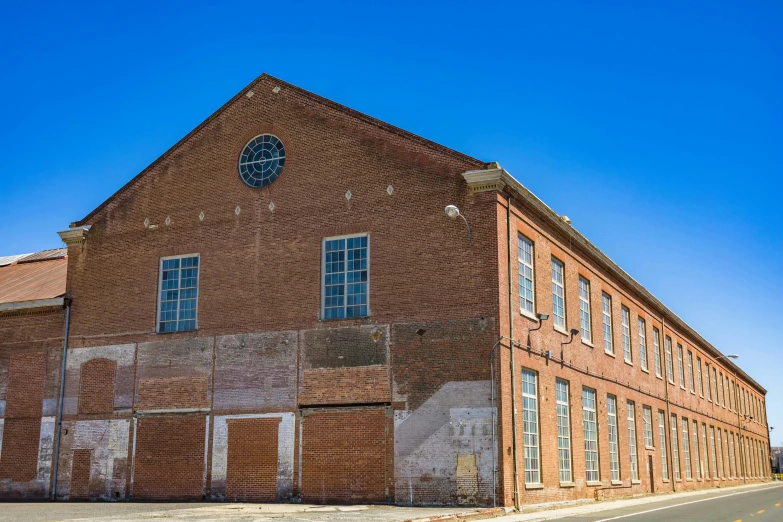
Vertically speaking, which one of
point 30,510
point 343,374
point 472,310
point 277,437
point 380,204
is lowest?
point 30,510

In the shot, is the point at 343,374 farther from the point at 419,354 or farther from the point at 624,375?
the point at 624,375

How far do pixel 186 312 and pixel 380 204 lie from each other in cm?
696

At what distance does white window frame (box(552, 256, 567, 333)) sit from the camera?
25816 millimetres

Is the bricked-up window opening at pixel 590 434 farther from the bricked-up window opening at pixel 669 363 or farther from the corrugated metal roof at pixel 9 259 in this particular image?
the corrugated metal roof at pixel 9 259

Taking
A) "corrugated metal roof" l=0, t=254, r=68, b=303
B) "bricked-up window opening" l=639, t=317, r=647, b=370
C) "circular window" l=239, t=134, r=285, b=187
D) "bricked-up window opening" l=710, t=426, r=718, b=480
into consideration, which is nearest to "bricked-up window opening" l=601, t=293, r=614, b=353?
"bricked-up window opening" l=639, t=317, r=647, b=370

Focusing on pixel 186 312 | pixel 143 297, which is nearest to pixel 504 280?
pixel 186 312

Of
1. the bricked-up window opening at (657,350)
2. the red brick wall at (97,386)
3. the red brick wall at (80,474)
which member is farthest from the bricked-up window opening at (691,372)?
the red brick wall at (80,474)

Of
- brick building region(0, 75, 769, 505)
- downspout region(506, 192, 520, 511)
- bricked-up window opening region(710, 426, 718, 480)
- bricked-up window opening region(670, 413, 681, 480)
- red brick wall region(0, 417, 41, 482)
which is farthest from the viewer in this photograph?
bricked-up window opening region(710, 426, 718, 480)

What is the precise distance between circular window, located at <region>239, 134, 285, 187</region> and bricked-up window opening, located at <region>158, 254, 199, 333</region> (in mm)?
2975

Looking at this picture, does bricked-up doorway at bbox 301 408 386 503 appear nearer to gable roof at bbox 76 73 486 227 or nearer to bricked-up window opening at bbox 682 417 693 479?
gable roof at bbox 76 73 486 227

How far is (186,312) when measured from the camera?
83.3ft

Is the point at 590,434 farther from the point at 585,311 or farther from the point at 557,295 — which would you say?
the point at 557,295

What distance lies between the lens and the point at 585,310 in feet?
95.2

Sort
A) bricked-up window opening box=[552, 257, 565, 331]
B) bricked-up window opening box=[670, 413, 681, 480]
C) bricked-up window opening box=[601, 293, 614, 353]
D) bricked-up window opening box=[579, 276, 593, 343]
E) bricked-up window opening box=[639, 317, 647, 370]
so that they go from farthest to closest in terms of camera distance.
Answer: bricked-up window opening box=[670, 413, 681, 480] → bricked-up window opening box=[639, 317, 647, 370] → bricked-up window opening box=[601, 293, 614, 353] → bricked-up window opening box=[579, 276, 593, 343] → bricked-up window opening box=[552, 257, 565, 331]
